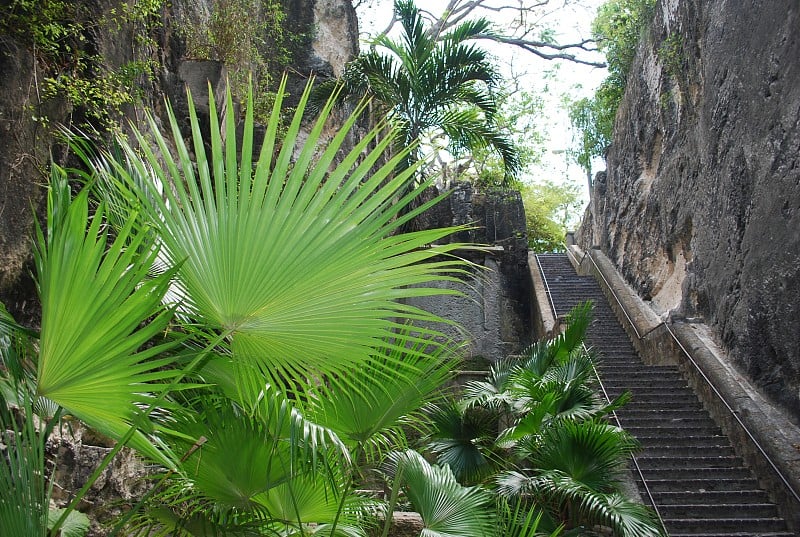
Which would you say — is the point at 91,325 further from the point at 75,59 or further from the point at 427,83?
the point at 427,83

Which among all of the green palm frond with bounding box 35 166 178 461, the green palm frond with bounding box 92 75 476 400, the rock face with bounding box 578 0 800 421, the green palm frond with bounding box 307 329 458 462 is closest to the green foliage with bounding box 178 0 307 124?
the green palm frond with bounding box 307 329 458 462

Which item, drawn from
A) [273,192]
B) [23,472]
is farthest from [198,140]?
[23,472]

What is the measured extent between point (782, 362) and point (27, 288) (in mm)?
7533

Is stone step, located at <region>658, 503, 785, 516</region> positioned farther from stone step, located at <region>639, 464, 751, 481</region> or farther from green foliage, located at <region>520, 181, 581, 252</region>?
green foliage, located at <region>520, 181, 581, 252</region>

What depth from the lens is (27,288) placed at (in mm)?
3686

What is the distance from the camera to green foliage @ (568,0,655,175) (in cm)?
1612

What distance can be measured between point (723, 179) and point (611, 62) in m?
8.31

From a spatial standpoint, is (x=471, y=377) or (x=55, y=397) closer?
(x=55, y=397)

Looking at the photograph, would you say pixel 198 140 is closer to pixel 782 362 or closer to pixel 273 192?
pixel 273 192

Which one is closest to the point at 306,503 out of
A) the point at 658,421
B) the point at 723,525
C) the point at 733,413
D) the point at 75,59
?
the point at 75,59

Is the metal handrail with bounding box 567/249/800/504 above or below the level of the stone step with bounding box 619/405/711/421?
above

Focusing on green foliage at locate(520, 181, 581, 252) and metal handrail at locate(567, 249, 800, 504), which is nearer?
metal handrail at locate(567, 249, 800, 504)

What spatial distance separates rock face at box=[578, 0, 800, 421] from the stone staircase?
867mm

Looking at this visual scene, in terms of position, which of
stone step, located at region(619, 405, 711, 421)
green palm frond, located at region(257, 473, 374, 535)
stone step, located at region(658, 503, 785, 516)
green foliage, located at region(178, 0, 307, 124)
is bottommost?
stone step, located at region(658, 503, 785, 516)
